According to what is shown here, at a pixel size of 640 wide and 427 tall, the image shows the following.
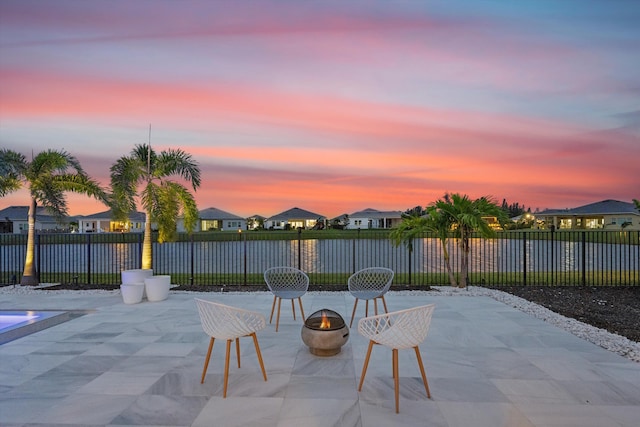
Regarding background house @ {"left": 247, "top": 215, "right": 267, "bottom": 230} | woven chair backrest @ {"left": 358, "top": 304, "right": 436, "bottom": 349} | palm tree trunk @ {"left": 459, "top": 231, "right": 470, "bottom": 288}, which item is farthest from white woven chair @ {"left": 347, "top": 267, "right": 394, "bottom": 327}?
background house @ {"left": 247, "top": 215, "right": 267, "bottom": 230}

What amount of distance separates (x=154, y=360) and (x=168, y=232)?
545cm

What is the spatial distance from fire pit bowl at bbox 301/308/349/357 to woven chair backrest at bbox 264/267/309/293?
4.50ft

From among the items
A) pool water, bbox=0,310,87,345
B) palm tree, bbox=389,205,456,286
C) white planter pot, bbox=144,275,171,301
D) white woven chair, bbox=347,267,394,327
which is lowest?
pool water, bbox=0,310,87,345

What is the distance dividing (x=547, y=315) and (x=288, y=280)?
459cm

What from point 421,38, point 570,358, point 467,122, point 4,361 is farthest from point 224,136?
point 570,358

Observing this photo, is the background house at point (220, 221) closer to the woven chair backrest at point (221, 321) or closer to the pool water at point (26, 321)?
the pool water at point (26, 321)

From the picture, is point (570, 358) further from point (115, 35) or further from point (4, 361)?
point (115, 35)

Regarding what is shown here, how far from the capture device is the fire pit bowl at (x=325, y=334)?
405 cm

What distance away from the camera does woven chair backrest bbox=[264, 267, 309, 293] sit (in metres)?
5.70

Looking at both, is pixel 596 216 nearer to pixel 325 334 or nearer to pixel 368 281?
pixel 368 281

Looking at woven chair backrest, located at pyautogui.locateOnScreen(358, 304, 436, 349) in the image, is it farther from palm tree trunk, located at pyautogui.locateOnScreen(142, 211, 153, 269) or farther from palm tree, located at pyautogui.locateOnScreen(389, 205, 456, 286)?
palm tree trunk, located at pyautogui.locateOnScreen(142, 211, 153, 269)

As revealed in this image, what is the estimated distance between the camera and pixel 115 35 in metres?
9.12

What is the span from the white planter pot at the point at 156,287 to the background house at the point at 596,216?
4529cm

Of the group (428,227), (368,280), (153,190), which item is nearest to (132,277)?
(153,190)
